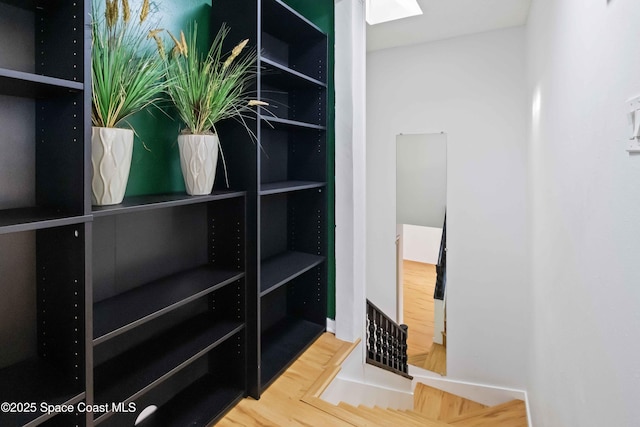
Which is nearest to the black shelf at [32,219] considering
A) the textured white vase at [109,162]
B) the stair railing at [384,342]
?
the textured white vase at [109,162]

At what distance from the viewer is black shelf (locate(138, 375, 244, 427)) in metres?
1.56

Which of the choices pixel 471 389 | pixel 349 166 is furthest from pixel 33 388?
pixel 471 389

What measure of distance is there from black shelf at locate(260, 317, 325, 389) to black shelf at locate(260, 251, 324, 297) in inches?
14.7

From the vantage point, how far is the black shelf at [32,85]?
35.4 inches

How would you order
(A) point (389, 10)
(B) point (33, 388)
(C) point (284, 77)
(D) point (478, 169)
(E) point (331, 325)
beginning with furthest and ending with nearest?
(D) point (478, 169)
(A) point (389, 10)
(E) point (331, 325)
(C) point (284, 77)
(B) point (33, 388)

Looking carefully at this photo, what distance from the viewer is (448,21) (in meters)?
3.17

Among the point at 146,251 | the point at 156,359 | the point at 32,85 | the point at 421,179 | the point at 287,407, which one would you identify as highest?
the point at 32,85

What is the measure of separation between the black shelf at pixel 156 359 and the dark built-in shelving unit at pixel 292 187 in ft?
1.23

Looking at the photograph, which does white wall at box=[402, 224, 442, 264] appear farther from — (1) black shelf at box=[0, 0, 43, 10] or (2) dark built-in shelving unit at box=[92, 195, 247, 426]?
(1) black shelf at box=[0, 0, 43, 10]

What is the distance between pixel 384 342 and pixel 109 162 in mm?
2673

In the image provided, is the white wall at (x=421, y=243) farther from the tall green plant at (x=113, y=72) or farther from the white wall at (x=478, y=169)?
the tall green plant at (x=113, y=72)

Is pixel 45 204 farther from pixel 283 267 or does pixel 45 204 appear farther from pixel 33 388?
pixel 283 267

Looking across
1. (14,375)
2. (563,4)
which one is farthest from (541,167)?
(14,375)

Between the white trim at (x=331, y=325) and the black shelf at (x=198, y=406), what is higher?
the white trim at (x=331, y=325)
